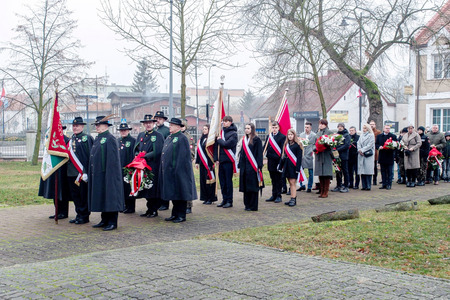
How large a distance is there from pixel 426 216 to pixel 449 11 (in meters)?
12.6

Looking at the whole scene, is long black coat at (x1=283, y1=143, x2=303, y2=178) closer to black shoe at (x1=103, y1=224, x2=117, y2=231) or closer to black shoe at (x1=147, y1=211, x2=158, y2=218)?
black shoe at (x1=147, y1=211, x2=158, y2=218)

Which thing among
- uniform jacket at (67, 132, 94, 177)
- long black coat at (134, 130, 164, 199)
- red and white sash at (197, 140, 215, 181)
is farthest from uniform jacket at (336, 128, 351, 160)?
uniform jacket at (67, 132, 94, 177)

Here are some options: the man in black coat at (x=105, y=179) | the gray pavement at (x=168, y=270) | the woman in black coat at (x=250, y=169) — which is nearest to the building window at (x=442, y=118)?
the woman in black coat at (x=250, y=169)

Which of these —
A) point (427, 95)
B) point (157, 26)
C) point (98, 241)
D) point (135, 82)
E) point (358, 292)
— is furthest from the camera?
point (135, 82)

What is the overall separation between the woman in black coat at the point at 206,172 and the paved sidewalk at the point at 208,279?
19.1 feet

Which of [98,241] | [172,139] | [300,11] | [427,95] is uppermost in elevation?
[300,11]

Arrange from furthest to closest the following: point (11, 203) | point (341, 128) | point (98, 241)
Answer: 1. point (341, 128)
2. point (11, 203)
3. point (98, 241)

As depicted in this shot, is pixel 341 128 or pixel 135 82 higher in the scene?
pixel 135 82

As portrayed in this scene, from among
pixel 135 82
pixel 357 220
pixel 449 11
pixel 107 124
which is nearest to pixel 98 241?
pixel 107 124

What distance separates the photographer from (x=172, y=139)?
10.7m

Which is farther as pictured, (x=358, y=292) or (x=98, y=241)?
(x=98, y=241)

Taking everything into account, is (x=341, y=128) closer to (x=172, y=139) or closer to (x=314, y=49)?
(x=172, y=139)

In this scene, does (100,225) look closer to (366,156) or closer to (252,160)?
(252,160)

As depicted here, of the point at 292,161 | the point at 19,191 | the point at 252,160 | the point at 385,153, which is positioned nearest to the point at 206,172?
the point at 252,160
